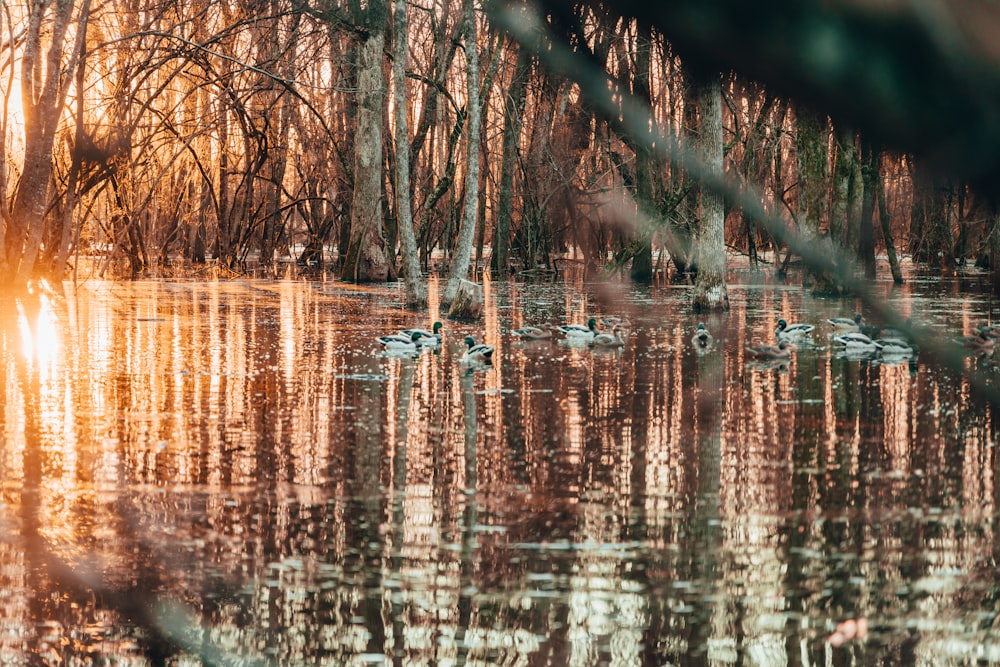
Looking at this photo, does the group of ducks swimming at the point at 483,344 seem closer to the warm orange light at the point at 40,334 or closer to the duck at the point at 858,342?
the duck at the point at 858,342

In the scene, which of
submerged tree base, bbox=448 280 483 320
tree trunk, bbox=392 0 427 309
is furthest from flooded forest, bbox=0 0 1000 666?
tree trunk, bbox=392 0 427 309

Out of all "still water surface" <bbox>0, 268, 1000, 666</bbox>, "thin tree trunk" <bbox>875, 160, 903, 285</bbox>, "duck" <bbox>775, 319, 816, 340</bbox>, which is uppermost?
"thin tree trunk" <bbox>875, 160, 903, 285</bbox>

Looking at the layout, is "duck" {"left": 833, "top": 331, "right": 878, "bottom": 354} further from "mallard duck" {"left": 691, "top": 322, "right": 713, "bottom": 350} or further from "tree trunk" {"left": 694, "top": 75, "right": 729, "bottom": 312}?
"tree trunk" {"left": 694, "top": 75, "right": 729, "bottom": 312}

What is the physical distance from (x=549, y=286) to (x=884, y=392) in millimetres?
20537

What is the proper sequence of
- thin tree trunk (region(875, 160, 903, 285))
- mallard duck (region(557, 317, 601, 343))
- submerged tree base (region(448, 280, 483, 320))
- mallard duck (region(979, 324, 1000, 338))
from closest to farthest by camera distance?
thin tree trunk (region(875, 160, 903, 285)) < mallard duck (region(979, 324, 1000, 338)) < mallard duck (region(557, 317, 601, 343)) < submerged tree base (region(448, 280, 483, 320))

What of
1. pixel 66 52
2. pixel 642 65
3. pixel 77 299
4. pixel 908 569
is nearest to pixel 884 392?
pixel 908 569

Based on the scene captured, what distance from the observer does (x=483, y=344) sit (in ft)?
55.2

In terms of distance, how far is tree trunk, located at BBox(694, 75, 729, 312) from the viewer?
20156 millimetres

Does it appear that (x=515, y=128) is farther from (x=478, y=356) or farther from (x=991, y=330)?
(x=478, y=356)

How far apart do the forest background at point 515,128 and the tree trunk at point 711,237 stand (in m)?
0.07

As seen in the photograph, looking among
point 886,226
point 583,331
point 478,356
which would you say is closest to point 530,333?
point 583,331

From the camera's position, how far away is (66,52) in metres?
32.2

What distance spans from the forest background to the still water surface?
22cm

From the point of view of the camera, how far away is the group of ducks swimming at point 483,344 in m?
15.8
